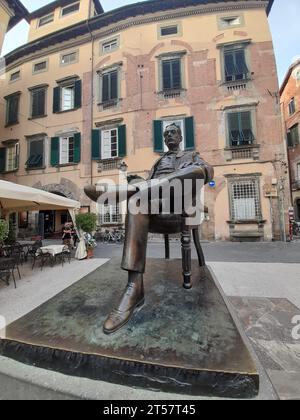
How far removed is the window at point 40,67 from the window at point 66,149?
5528 mm

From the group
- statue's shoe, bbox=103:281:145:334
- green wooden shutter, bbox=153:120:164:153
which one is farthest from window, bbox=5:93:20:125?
statue's shoe, bbox=103:281:145:334

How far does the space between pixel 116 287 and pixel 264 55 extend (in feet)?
43.1

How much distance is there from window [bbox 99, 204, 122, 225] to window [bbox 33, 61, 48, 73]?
34.7 ft

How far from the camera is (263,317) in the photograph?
7.98ft

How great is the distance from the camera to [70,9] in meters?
14.2

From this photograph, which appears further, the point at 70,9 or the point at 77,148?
the point at 70,9

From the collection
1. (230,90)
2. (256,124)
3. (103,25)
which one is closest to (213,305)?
(256,124)

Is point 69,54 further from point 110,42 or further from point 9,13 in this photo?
point 9,13

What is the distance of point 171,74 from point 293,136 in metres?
12.9

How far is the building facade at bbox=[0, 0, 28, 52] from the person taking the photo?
10898 mm

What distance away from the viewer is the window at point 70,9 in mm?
13953

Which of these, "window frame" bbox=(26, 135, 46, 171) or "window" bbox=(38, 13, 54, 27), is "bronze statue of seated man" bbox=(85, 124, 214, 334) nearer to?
"window frame" bbox=(26, 135, 46, 171)

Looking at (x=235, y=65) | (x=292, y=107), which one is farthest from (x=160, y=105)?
(x=292, y=107)
